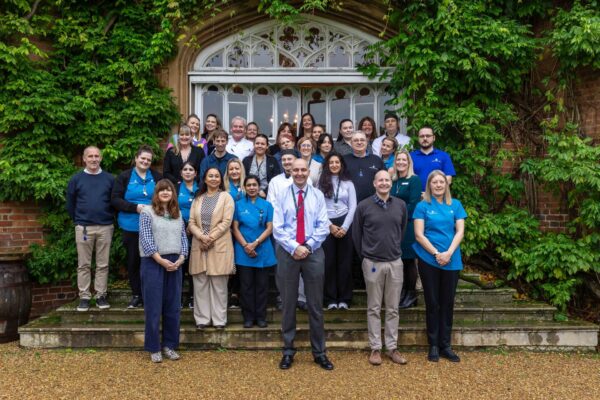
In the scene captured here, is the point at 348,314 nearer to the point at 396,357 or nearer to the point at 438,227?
the point at 396,357

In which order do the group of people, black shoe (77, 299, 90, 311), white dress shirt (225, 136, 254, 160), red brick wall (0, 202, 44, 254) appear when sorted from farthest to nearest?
red brick wall (0, 202, 44, 254), white dress shirt (225, 136, 254, 160), black shoe (77, 299, 90, 311), the group of people

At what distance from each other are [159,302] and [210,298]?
25.5 inches

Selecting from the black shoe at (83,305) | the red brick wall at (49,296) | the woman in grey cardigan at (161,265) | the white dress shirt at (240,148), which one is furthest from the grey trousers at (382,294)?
the red brick wall at (49,296)

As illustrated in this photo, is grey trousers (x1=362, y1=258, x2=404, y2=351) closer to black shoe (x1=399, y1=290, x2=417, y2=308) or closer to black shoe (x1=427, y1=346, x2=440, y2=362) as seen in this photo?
black shoe (x1=427, y1=346, x2=440, y2=362)

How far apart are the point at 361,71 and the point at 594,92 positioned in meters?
3.47

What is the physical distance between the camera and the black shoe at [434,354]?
4.68 metres

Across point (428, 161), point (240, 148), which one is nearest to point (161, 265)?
point (240, 148)

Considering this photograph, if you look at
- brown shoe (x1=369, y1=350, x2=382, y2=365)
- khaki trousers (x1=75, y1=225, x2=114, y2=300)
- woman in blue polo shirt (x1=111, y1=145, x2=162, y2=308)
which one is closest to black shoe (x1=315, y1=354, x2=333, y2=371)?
brown shoe (x1=369, y1=350, x2=382, y2=365)

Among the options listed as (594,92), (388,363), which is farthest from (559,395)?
(594,92)

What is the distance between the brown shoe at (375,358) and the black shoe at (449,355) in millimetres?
718

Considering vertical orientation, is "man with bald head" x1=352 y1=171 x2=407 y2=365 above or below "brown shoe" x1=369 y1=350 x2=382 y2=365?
above

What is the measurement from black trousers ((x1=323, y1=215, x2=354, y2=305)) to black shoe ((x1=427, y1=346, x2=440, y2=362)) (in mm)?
1090

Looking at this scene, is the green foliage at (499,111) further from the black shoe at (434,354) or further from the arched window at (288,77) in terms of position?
the black shoe at (434,354)

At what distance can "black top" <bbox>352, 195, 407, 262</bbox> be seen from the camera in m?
4.57
